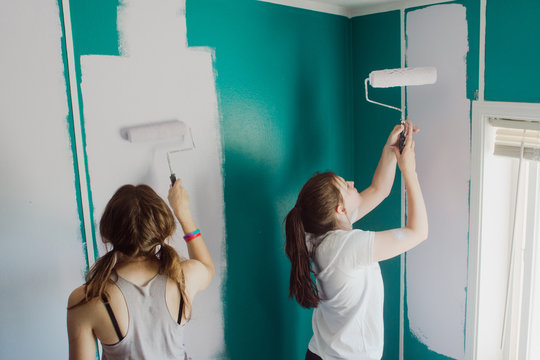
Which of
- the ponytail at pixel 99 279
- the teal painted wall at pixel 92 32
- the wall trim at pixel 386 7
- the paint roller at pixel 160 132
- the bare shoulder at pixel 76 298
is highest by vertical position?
the wall trim at pixel 386 7

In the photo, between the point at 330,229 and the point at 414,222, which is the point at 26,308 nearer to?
the point at 330,229

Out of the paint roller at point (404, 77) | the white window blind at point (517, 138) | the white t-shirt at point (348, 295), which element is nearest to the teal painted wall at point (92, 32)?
the white t-shirt at point (348, 295)

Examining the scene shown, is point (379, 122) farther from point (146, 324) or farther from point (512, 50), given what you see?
point (146, 324)

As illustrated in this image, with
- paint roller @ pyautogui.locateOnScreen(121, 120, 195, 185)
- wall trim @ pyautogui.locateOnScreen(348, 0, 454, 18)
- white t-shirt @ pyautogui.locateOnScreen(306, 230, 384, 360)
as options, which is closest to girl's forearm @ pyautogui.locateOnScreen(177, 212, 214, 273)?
paint roller @ pyautogui.locateOnScreen(121, 120, 195, 185)

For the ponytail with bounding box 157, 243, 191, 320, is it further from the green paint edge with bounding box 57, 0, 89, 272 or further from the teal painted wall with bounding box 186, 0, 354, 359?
the teal painted wall with bounding box 186, 0, 354, 359

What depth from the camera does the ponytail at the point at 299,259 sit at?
1644 mm

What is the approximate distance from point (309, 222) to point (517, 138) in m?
0.90

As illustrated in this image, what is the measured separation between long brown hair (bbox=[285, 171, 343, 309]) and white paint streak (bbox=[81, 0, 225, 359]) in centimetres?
31

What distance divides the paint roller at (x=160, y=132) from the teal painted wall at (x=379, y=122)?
101 centimetres

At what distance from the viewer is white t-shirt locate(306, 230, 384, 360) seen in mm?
1547

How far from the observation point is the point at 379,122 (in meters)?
2.21

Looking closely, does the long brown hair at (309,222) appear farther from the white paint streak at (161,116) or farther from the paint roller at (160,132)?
the paint roller at (160,132)

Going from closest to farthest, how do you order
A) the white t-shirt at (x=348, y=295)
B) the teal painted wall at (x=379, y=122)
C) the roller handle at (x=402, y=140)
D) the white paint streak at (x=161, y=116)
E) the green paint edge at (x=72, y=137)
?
the green paint edge at (x=72, y=137)
the white paint streak at (x=161, y=116)
the white t-shirt at (x=348, y=295)
the roller handle at (x=402, y=140)
the teal painted wall at (x=379, y=122)

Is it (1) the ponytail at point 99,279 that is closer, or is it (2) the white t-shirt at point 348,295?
(1) the ponytail at point 99,279
